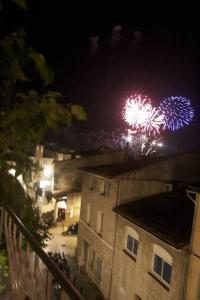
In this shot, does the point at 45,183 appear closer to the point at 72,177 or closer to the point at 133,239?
the point at 72,177

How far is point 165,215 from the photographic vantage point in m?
18.1

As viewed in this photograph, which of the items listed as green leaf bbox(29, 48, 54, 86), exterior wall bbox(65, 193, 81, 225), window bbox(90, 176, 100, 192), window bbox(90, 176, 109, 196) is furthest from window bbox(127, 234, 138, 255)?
green leaf bbox(29, 48, 54, 86)

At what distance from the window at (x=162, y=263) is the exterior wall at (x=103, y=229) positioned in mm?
4846

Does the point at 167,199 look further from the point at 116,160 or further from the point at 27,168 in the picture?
the point at 27,168

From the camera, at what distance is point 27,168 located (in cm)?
364

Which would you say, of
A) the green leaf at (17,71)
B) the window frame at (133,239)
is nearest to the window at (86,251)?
the window frame at (133,239)

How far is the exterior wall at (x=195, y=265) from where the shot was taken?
1377 cm

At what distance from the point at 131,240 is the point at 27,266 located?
1645 cm

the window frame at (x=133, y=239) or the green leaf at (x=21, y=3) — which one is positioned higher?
the green leaf at (x=21, y=3)

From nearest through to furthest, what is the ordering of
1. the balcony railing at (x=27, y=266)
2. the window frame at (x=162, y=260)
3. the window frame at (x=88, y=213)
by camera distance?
the balcony railing at (x=27, y=266) < the window frame at (x=162, y=260) < the window frame at (x=88, y=213)

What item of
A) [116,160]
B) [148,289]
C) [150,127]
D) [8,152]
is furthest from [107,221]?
[8,152]

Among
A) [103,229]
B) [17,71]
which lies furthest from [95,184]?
[17,71]

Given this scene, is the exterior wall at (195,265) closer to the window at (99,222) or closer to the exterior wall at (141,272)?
the exterior wall at (141,272)

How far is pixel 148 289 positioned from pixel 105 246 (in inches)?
224
